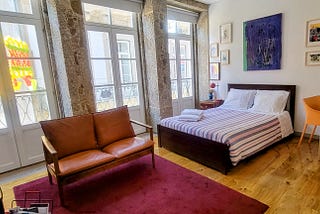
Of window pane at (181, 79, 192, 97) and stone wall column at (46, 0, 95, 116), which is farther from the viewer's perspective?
window pane at (181, 79, 192, 97)

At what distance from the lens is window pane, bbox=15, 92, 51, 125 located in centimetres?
295

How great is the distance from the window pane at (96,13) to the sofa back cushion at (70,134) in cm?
184

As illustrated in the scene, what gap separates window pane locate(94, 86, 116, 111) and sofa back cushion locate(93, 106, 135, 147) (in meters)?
0.94

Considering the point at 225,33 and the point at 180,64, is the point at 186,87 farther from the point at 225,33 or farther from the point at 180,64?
the point at 225,33

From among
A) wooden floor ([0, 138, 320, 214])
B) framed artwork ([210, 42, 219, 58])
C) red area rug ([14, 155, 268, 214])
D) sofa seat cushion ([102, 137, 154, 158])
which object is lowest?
wooden floor ([0, 138, 320, 214])

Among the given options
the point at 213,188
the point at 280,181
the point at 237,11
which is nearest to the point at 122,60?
the point at 237,11

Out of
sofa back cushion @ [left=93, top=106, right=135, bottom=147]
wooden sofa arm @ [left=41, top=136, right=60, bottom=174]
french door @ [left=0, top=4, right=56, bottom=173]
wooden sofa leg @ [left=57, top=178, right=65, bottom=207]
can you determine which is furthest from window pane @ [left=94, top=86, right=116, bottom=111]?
wooden sofa leg @ [left=57, top=178, right=65, bottom=207]

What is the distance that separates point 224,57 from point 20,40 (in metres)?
3.82

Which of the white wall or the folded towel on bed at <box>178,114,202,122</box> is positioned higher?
the white wall

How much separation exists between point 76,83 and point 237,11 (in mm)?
3465

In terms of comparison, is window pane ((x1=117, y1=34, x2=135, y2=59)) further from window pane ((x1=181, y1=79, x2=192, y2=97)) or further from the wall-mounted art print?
the wall-mounted art print

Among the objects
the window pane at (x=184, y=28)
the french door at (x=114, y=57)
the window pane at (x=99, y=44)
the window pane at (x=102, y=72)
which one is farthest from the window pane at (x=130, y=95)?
the window pane at (x=184, y=28)

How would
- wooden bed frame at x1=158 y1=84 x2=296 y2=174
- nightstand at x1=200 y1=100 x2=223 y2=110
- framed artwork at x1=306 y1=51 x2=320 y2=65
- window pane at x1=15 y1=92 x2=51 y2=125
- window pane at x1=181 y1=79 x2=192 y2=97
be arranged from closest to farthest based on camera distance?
wooden bed frame at x1=158 y1=84 x2=296 y2=174 → window pane at x1=15 y1=92 x2=51 y2=125 → framed artwork at x1=306 y1=51 x2=320 y2=65 → nightstand at x1=200 y1=100 x2=223 y2=110 → window pane at x1=181 y1=79 x2=192 y2=97

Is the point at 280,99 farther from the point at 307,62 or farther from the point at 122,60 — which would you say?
the point at 122,60
